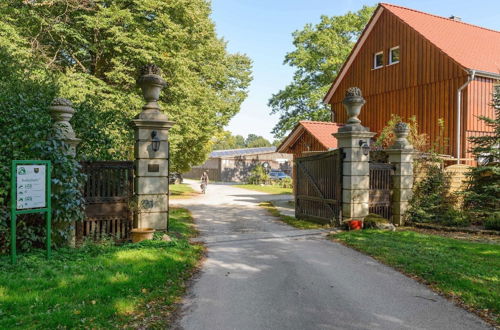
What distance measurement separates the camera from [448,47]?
1705cm

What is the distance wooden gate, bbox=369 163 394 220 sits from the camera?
1158 cm

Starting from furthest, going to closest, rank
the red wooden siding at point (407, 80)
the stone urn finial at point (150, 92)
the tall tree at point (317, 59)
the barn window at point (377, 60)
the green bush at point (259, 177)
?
the green bush at point (259, 177)
the tall tree at point (317, 59)
the barn window at point (377, 60)
the red wooden siding at point (407, 80)
the stone urn finial at point (150, 92)

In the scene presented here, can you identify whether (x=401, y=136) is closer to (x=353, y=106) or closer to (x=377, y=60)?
(x=353, y=106)

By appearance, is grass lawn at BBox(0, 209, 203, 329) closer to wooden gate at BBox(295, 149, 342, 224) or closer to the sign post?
the sign post

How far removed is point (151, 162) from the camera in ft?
28.2

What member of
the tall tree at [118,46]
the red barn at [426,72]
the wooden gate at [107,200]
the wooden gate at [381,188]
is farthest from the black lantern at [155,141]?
the red barn at [426,72]

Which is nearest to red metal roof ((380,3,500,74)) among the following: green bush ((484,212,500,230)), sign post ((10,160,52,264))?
green bush ((484,212,500,230))

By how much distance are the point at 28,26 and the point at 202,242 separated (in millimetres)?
13001

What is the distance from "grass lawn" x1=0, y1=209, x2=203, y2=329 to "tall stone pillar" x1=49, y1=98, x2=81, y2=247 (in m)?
0.59

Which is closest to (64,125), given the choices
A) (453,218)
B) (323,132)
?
(453,218)

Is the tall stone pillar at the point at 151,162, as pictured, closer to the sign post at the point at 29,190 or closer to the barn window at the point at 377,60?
the sign post at the point at 29,190

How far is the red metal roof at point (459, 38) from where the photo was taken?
53.3 feet

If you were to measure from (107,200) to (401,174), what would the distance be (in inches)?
347

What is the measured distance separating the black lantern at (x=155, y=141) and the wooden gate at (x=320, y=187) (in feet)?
17.8
